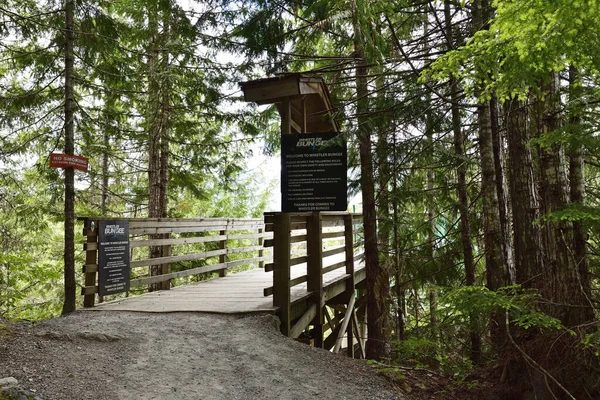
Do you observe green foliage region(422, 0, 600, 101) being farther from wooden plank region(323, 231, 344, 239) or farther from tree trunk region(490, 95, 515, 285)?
wooden plank region(323, 231, 344, 239)

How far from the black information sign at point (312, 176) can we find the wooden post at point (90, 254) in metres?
2.89

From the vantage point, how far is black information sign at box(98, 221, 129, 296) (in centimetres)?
653

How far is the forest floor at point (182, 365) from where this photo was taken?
3.62 metres

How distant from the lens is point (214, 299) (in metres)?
6.89

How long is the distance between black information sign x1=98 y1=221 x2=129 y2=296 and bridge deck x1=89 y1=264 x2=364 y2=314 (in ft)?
0.95

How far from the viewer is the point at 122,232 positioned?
6.88m

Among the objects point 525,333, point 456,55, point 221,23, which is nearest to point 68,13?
point 221,23

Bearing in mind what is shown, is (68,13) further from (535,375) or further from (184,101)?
(535,375)

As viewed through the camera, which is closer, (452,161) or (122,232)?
(122,232)

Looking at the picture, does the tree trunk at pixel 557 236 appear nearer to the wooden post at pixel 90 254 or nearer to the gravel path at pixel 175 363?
the gravel path at pixel 175 363

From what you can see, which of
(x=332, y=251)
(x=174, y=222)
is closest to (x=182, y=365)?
(x=174, y=222)

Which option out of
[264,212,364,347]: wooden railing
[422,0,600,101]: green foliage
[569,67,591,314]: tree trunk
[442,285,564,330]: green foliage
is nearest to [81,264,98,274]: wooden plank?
[264,212,364,347]: wooden railing

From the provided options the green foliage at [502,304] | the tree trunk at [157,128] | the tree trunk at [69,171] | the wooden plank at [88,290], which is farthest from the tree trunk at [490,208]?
the tree trunk at [157,128]

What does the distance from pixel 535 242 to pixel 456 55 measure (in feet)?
8.03
